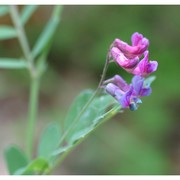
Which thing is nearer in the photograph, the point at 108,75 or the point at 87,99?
the point at 87,99

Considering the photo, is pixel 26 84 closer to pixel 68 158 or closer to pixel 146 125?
pixel 68 158

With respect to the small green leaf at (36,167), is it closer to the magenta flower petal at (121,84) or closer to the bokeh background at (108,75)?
the magenta flower petal at (121,84)

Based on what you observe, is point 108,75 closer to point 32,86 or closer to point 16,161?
point 32,86

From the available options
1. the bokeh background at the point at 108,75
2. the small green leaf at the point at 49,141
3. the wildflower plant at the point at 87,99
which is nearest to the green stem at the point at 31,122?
the wildflower plant at the point at 87,99

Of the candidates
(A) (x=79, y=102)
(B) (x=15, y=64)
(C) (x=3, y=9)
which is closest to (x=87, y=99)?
(A) (x=79, y=102)

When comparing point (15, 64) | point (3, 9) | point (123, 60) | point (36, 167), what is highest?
point (3, 9)
